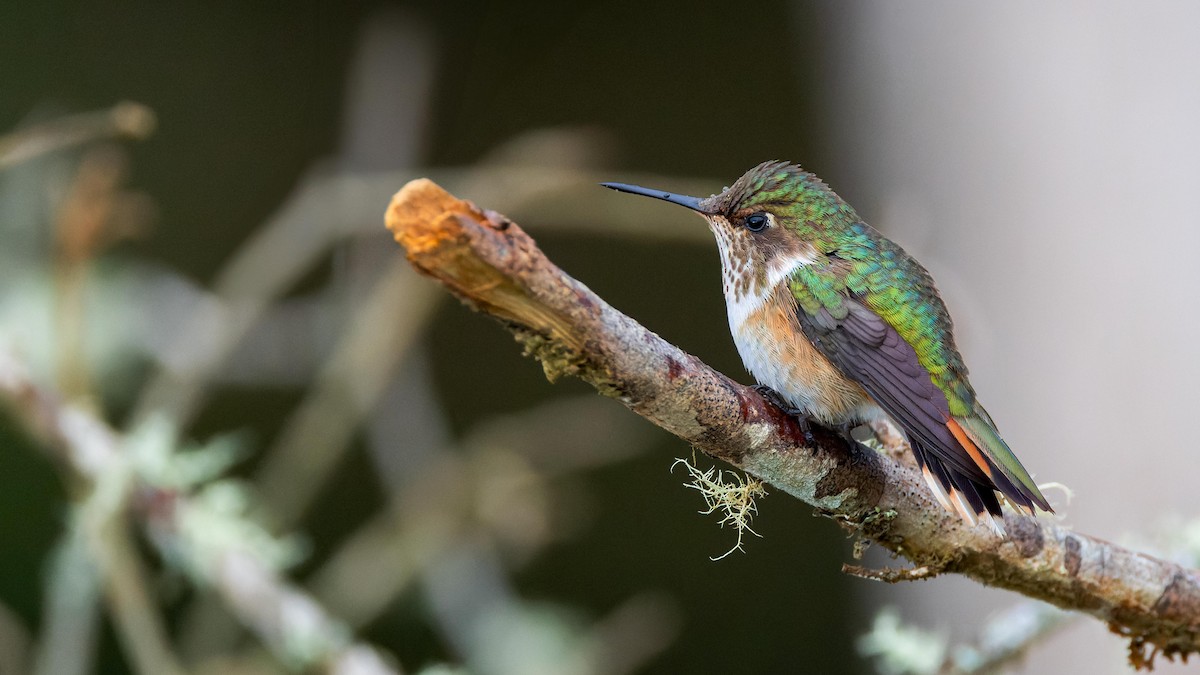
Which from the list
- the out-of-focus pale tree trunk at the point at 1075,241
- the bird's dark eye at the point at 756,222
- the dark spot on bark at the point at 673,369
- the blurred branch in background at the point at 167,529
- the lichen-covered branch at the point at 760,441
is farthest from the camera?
the out-of-focus pale tree trunk at the point at 1075,241

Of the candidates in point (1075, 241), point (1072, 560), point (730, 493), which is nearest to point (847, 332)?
point (730, 493)

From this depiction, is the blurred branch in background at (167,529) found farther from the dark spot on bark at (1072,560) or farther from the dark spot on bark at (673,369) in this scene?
the dark spot on bark at (1072,560)

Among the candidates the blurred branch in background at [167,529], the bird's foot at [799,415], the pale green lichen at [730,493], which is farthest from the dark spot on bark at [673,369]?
the blurred branch in background at [167,529]

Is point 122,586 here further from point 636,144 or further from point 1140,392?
point 636,144

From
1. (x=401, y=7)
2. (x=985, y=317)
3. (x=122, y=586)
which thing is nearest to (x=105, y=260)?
(x=122, y=586)

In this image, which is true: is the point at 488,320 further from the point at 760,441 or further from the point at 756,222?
the point at 760,441
